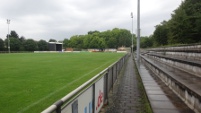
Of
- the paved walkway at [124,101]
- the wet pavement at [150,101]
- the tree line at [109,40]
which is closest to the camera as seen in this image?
the wet pavement at [150,101]

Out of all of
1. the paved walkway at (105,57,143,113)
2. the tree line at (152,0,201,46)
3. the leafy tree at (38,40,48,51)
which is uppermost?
the tree line at (152,0,201,46)

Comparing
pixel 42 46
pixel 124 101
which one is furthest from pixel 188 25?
A: pixel 42 46

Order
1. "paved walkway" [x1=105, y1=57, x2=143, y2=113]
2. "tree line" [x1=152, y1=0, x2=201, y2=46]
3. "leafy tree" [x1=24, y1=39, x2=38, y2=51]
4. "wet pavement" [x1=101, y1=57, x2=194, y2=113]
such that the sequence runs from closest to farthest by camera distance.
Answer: "wet pavement" [x1=101, y1=57, x2=194, y2=113] < "paved walkway" [x1=105, y1=57, x2=143, y2=113] < "tree line" [x1=152, y1=0, x2=201, y2=46] < "leafy tree" [x1=24, y1=39, x2=38, y2=51]

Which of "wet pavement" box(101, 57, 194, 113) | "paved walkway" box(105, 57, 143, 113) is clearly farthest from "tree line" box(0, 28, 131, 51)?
"wet pavement" box(101, 57, 194, 113)

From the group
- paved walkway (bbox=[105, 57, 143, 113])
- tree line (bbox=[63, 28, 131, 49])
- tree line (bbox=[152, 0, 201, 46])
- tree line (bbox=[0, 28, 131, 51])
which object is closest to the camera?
paved walkway (bbox=[105, 57, 143, 113])

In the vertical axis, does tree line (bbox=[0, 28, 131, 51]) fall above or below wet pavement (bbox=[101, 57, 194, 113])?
above

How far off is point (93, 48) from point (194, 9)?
90349 millimetres

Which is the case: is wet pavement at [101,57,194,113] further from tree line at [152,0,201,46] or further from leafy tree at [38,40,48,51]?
leafy tree at [38,40,48,51]

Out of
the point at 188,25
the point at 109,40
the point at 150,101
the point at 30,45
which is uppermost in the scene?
the point at 109,40

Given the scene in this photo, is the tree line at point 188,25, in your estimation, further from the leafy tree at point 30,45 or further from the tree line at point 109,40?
the tree line at point 109,40

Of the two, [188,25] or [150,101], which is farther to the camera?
[188,25]

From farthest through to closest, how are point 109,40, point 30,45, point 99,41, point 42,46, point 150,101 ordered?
point 109,40
point 99,41
point 42,46
point 30,45
point 150,101

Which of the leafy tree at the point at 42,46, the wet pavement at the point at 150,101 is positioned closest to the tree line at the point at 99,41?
the leafy tree at the point at 42,46

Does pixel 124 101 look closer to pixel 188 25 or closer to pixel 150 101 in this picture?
pixel 150 101
